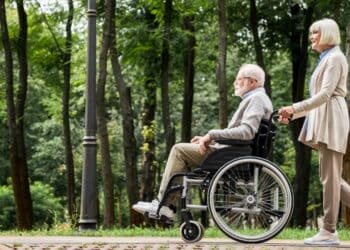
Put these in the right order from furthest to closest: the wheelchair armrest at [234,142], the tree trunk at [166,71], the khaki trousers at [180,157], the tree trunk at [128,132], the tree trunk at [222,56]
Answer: the tree trunk at [166,71] → the tree trunk at [128,132] → the tree trunk at [222,56] → the khaki trousers at [180,157] → the wheelchair armrest at [234,142]

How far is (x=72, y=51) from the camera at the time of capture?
823 inches

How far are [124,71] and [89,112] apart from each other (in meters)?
11.2

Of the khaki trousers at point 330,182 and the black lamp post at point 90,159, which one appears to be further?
the black lamp post at point 90,159

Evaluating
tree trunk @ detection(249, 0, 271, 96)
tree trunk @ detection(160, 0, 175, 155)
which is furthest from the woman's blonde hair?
tree trunk @ detection(249, 0, 271, 96)

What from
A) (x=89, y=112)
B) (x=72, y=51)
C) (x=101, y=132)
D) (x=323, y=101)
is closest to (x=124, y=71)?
(x=72, y=51)

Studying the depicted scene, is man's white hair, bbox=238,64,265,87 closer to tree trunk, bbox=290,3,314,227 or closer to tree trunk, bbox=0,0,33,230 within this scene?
tree trunk, bbox=0,0,33,230

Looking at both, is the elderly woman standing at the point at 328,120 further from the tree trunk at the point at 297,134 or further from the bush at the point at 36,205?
the bush at the point at 36,205

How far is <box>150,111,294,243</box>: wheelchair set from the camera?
766 cm

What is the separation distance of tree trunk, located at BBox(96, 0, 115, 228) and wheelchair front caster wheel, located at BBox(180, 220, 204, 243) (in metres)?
7.39

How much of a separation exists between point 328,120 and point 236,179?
1.03m

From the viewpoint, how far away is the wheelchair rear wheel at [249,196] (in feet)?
25.1

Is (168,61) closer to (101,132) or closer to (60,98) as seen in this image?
(101,132)

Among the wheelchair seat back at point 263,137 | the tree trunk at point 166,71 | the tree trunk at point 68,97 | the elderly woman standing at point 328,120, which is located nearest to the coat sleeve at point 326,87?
the elderly woman standing at point 328,120

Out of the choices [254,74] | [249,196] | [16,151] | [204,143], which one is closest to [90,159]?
[204,143]
